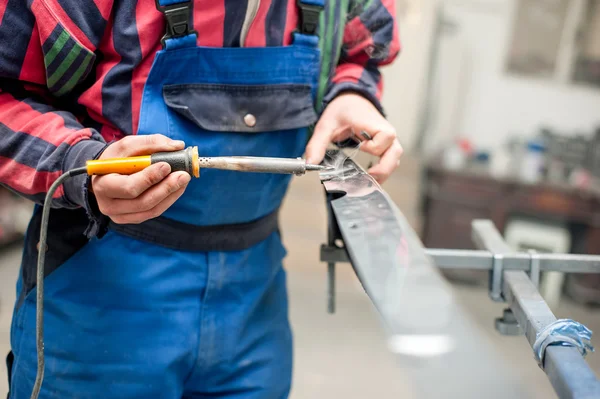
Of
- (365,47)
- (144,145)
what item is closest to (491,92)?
(365,47)

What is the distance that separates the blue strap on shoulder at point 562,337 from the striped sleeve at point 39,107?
1.49 feet

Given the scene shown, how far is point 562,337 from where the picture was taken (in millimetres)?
521

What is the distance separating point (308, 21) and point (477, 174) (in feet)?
5.69

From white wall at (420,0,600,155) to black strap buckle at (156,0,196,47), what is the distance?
2.22 metres

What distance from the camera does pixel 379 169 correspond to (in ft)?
2.28

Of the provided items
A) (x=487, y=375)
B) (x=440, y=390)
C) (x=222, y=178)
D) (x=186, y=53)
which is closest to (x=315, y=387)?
(x=440, y=390)

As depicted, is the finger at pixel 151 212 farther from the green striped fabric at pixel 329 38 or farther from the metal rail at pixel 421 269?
the green striped fabric at pixel 329 38

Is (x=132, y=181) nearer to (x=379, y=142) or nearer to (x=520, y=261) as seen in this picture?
(x=379, y=142)

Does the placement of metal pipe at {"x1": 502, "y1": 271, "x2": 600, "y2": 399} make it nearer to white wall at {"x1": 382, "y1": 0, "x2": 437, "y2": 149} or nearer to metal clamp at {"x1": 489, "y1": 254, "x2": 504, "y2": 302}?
metal clamp at {"x1": 489, "y1": 254, "x2": 504, "y2": 302}

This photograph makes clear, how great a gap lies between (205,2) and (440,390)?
1.45m

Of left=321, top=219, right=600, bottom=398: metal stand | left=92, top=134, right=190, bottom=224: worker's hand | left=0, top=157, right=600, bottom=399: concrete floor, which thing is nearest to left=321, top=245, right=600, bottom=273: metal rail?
left=321, top=219, right=600, bottom=398: metal stand

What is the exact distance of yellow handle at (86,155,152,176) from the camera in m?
0.51

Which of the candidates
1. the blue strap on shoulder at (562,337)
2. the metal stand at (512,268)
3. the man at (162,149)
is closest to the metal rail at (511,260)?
the metal stand at (512,268)

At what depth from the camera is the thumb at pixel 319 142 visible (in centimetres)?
67
